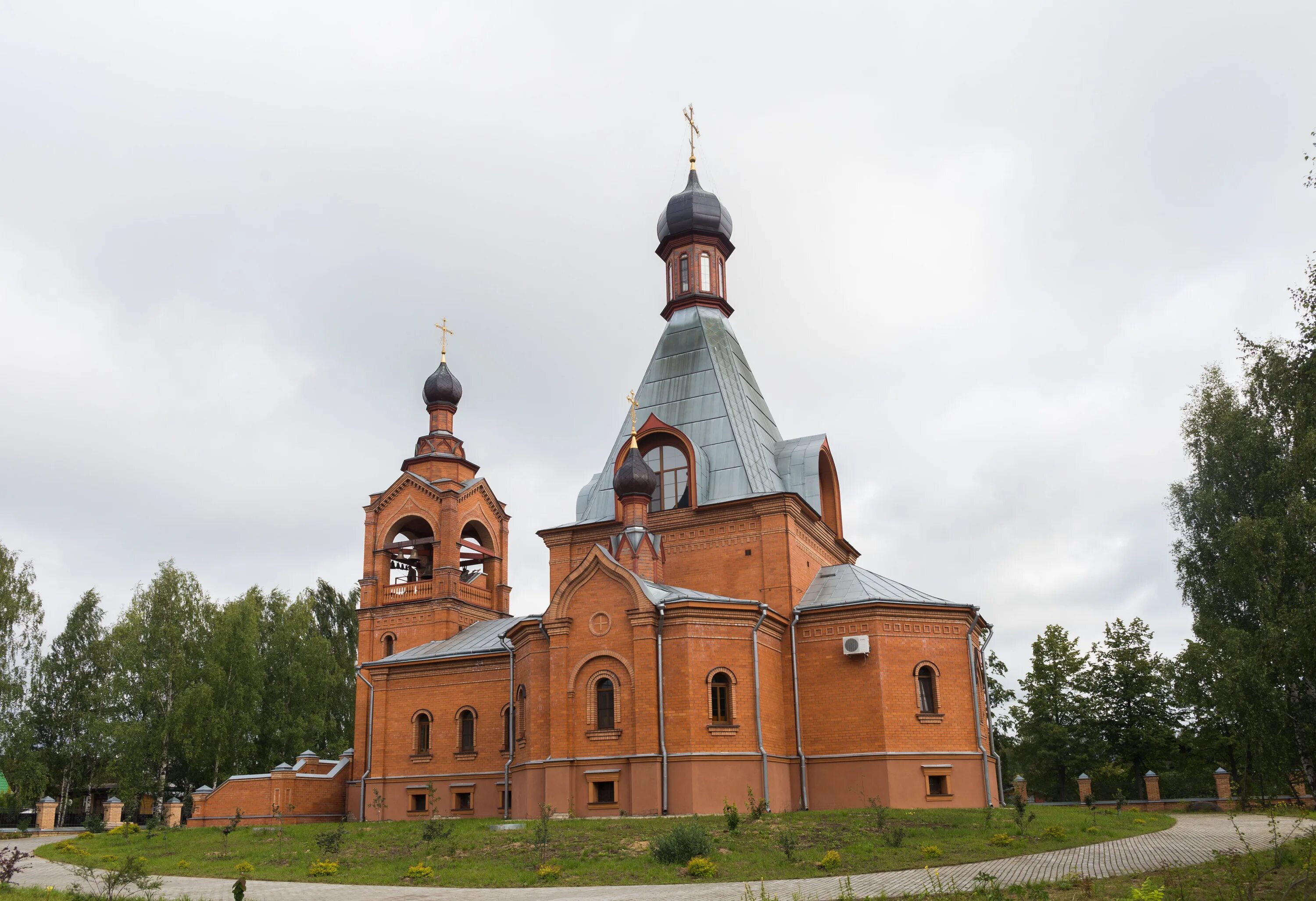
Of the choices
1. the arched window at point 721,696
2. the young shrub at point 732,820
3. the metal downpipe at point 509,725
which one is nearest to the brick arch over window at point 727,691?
the arched window at point 721,696

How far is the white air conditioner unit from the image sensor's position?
19641 mm

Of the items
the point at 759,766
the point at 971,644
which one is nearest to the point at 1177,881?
the point at 759,766

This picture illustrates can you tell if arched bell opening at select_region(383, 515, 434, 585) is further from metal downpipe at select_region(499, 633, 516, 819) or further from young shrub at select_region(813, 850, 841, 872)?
young shrub at select_region(813, 850, 841, 872)

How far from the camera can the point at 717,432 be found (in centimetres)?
2292

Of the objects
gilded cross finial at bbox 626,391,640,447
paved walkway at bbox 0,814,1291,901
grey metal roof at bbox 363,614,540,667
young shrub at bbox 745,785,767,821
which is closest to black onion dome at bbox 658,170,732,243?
gilded cross finial at bbox 626,391,640,447

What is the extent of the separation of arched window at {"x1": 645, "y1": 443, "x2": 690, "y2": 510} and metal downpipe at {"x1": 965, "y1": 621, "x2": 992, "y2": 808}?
6.46 meters

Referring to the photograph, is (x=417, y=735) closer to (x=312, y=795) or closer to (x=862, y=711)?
(x=312, y=795)

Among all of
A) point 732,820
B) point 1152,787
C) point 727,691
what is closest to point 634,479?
point 727,691

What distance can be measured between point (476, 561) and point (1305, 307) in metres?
22.0

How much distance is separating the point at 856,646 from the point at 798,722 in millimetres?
1923

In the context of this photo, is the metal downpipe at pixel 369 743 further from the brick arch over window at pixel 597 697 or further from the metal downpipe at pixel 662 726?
the metal downpipe at pixel 662 726

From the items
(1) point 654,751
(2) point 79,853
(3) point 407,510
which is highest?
(3) point 407,510

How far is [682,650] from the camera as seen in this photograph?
18609mm

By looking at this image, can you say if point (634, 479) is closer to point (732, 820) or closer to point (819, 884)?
point (732, 820)
